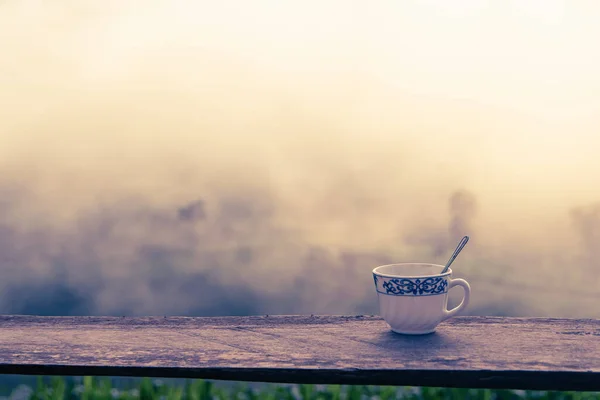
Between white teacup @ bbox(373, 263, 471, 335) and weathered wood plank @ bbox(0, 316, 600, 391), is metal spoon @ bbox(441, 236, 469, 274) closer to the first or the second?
white teacup @ bbox(373, 263, 471, 335)

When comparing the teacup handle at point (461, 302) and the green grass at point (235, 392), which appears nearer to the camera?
the teacup handle at point (461, 302)

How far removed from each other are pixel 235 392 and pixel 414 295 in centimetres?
72

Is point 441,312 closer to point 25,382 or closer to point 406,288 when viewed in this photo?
point 406,288

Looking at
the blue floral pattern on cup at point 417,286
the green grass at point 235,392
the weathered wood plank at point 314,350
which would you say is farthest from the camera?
the green grass at point 235,392

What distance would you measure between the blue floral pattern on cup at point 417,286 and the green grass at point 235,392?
1.75 ft

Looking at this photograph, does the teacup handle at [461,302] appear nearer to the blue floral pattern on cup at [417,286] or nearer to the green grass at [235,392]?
the blue floral pattern on cup at [417,286]

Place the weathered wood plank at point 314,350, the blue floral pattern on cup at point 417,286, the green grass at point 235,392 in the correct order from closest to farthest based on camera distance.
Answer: the weathered wood plank at point 314,350 → the blue floral pattern on cup at point 417,286 → the green grass at point 235,392

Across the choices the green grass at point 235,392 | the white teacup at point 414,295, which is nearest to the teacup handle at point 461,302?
the white teacup at point 414,295

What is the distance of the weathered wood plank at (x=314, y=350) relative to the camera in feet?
4.05

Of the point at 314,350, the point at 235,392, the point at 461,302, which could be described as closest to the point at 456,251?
the point at 461,302

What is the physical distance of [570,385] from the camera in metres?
1.23

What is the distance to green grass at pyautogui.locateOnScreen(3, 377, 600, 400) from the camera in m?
1.83

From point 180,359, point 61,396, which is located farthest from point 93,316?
point 180,359

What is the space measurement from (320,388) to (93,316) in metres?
0.61
